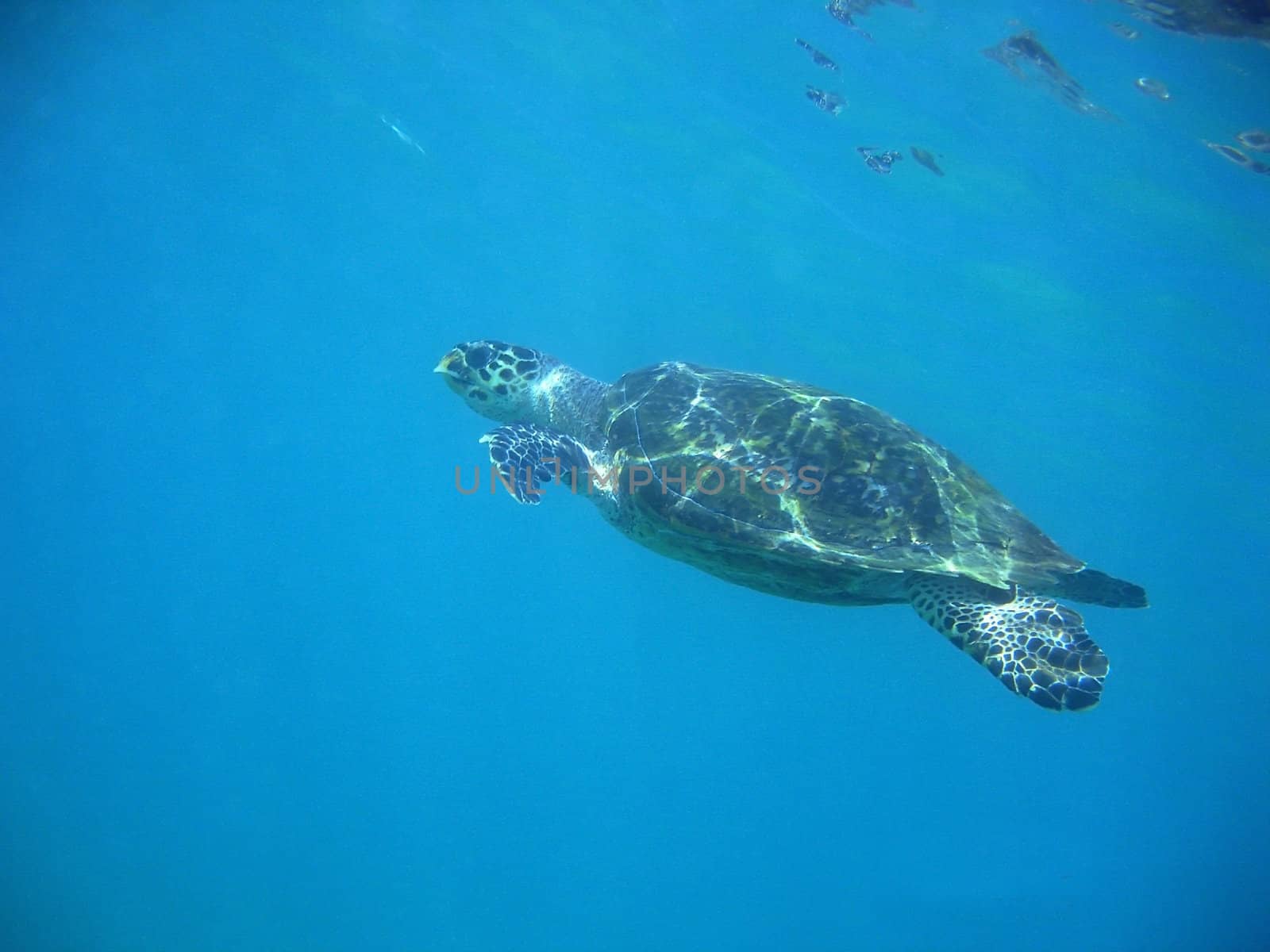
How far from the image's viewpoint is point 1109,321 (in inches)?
716

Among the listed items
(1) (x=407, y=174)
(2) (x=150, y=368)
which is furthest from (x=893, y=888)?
(2) (x=150, y=368)

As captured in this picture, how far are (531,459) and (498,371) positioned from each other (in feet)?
8.45

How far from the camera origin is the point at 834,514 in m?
5.43

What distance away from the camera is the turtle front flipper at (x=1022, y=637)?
456cm

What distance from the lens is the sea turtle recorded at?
5.12 meters

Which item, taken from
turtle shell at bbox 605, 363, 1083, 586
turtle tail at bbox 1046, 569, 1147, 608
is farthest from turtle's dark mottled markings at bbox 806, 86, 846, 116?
turtle tail at bbox 1046, 569, 1147, 608

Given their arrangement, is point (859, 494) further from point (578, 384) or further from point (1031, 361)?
point (1031, 361)

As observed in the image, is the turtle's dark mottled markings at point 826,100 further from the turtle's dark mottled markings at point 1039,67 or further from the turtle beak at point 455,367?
the turtle beak at point 455,367

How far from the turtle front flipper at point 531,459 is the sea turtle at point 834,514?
2 centimetres

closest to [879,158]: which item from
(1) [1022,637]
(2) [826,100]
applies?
(2) [826,100]

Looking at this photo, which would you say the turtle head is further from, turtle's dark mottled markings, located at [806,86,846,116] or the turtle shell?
turtle's dark mottled markings, located at [806,86,846,116]

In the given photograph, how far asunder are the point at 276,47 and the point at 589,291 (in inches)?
586

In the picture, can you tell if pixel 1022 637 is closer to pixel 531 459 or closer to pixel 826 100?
pixel 531 459

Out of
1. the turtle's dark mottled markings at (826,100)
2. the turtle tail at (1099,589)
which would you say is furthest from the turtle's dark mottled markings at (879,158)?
the turtle tail at (1099,589)
